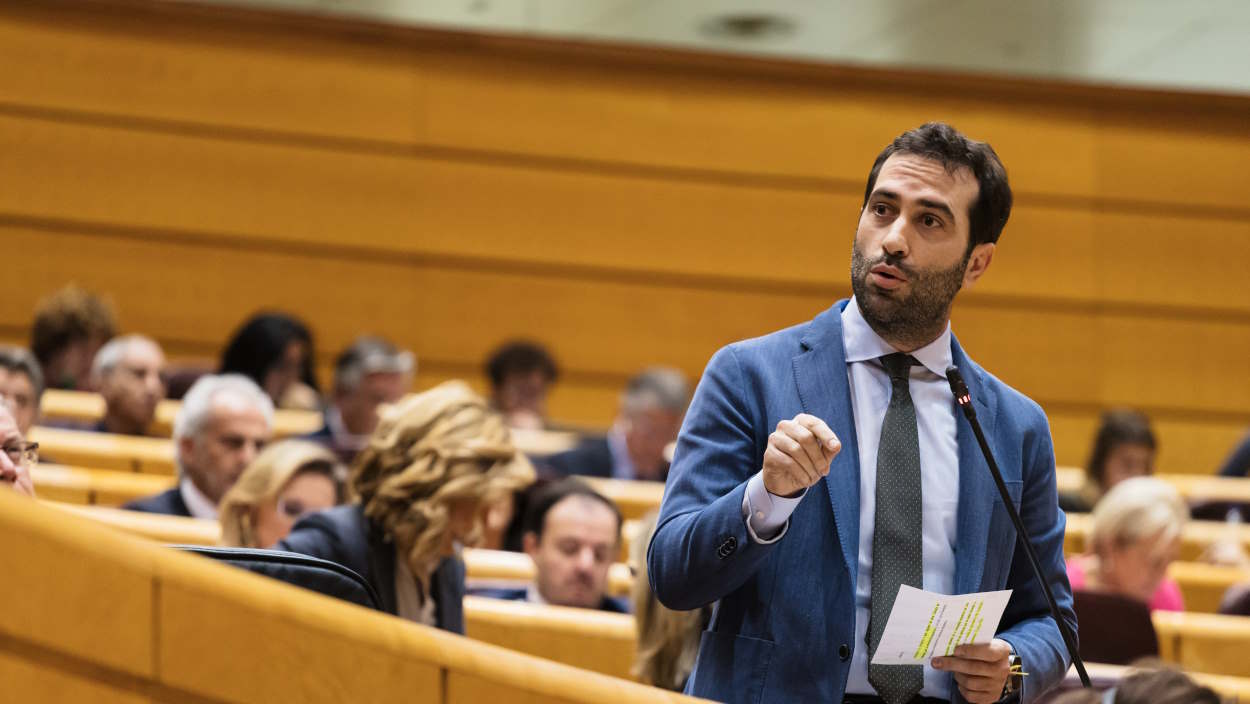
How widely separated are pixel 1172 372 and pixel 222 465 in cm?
470

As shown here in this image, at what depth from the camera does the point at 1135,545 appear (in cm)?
342

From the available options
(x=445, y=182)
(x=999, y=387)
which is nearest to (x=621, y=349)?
(x=445, y=182)

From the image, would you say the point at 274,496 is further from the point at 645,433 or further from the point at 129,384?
the point at 645,433

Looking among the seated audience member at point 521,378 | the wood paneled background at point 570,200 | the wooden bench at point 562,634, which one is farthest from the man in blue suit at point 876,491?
the wood paneled background at point 570,200

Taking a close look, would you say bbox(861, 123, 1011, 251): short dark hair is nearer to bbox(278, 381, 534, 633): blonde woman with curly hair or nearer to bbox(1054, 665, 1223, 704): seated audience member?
bbox(1054, 665, 1223, 704): seated audience member

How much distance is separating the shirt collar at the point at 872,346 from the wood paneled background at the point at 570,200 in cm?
478

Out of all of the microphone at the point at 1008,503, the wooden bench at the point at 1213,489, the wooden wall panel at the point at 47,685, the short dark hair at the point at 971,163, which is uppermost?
the short dark hair at the point at 971,163

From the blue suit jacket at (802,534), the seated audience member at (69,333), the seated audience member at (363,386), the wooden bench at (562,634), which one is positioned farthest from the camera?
the seated audience member at (69,333)

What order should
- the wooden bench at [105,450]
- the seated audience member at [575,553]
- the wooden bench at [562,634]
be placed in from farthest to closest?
the wooden bench at [105,450] → the seated audience member at [575,553] → the wooden bench at [562,634]

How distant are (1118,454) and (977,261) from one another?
3.22 meters

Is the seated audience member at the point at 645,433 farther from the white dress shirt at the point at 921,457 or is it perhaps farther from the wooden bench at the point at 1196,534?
the white dress shirt at the point at 921,457

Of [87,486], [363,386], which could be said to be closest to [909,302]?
[87,486]

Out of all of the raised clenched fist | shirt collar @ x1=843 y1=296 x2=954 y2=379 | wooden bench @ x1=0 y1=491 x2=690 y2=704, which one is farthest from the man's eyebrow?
wooden bench @ x1=0 y1=491 x2=690 y2=704

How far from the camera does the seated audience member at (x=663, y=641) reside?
95.7 inches
